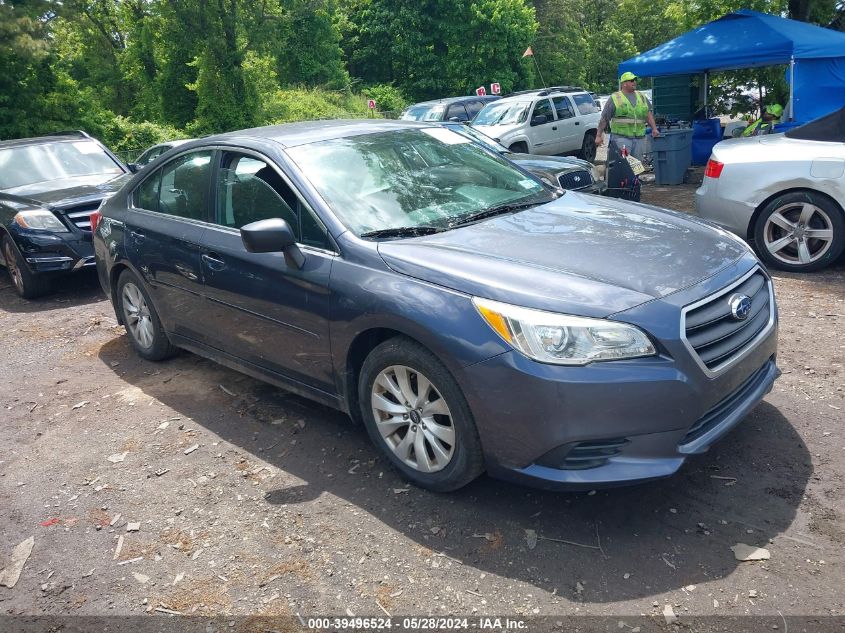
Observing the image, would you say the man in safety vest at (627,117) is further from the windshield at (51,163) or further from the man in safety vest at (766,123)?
the windshield at (51,163)

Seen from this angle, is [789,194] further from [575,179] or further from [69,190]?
[69,190]

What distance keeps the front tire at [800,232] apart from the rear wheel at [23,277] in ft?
24.0

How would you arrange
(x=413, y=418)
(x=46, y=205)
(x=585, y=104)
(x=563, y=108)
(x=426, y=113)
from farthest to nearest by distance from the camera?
(x=426, y=113)
(x=585, y=104)
(x=563, y=108)
(x=46, y=205)
(x=413, y=418)

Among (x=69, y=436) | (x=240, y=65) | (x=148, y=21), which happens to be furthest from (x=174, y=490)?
(x=148, y=21)

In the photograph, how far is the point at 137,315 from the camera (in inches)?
230

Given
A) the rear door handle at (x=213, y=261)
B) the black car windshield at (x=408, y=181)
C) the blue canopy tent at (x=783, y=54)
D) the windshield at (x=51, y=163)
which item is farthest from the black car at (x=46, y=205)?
the blue canopy tent at (x=783, y=54)

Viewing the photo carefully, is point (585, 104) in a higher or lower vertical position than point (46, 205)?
lower

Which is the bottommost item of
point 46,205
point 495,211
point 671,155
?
point 671,155

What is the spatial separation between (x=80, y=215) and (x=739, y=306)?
23.3 ft

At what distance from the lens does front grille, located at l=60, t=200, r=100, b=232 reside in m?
8.19

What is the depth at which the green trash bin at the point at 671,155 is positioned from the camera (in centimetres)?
1246

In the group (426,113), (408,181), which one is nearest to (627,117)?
(408,181)

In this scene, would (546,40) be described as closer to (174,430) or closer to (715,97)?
(715,97)

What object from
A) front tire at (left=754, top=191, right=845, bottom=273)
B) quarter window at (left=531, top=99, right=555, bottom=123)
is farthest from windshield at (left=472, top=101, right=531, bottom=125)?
front tire at (left=754, top=191, right=845, bottom=273)
